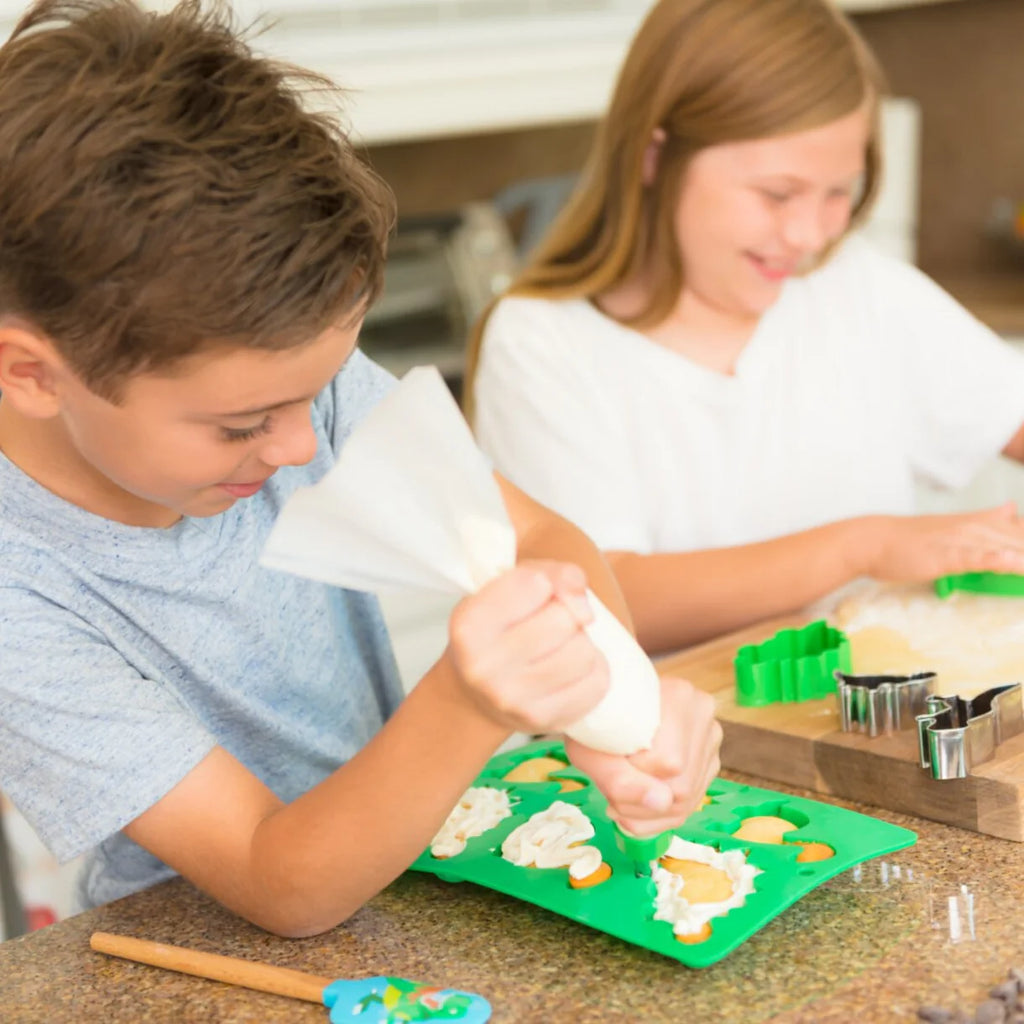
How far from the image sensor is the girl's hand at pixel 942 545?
4.07 ft

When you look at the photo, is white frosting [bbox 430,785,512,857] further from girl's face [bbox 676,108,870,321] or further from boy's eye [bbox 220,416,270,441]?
girl's face [bbox 676,108,870,321]

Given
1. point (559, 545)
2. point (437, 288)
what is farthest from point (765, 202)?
point (437, 288)

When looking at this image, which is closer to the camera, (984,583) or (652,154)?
(984,583)

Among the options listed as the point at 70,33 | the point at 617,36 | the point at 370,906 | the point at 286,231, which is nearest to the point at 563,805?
the point at 370,906

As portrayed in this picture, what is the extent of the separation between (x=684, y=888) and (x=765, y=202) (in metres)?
0.89

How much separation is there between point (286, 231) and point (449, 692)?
27cm

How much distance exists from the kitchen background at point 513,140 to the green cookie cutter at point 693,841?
44.7 inches

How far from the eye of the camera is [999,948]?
750 millimetres

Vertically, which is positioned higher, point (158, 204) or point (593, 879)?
point (158, 204)

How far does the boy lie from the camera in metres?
0.73

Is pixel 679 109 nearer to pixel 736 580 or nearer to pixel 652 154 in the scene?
pixel 652 154

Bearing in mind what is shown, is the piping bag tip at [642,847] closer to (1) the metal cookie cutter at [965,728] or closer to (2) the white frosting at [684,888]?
(2) the white frosting at [684,888]

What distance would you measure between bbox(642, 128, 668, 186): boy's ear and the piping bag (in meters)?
0.88

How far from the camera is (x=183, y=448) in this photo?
804 mm
